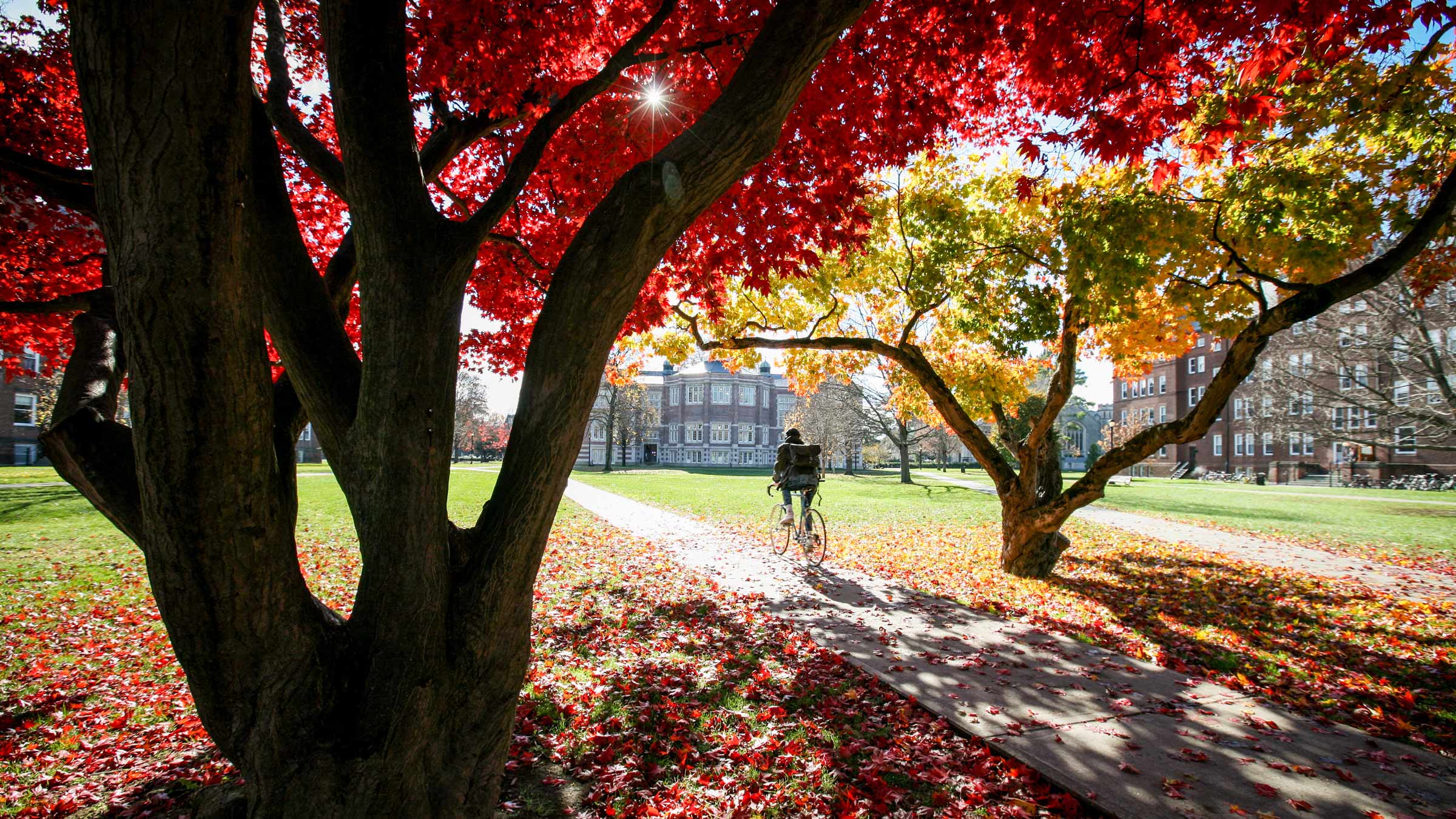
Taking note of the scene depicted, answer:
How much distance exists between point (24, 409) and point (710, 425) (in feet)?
163

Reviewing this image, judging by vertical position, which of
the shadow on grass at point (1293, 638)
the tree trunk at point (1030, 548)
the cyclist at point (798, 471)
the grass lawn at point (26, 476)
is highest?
the cyclist at point (798, 471)

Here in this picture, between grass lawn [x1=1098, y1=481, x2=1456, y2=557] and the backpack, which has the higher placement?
the backpack

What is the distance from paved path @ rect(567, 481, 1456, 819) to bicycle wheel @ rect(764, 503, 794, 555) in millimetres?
3550

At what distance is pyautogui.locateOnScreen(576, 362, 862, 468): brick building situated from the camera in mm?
67625

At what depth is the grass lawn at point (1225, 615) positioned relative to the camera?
486cm

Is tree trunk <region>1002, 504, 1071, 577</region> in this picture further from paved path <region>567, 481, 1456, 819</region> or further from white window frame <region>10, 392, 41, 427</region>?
white window frame <region>10, 392, 41, 427</region>

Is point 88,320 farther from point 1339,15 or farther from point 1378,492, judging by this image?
point 1378,492

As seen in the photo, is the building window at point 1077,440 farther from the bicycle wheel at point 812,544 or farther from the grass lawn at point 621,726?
the grass lawn at point 621,726

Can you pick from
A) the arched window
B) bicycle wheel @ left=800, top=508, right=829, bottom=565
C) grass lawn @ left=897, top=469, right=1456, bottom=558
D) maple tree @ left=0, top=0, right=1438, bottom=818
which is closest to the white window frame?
maple tree @ left=0, top=0, right=1438, bottom=818

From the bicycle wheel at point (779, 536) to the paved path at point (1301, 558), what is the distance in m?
8.00

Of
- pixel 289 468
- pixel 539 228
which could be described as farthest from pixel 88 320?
pixel 539 228

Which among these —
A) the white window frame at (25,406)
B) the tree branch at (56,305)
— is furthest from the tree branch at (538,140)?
the white window frame at (25,406)

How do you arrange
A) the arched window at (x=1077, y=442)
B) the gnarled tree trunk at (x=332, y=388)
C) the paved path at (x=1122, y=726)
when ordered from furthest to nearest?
the arched window at (x=1077, y=442) → the paved path at (x=1122, y=726) → the gnarled tree trunk at (x=332, y=388)

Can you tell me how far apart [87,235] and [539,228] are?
517 centimetres
